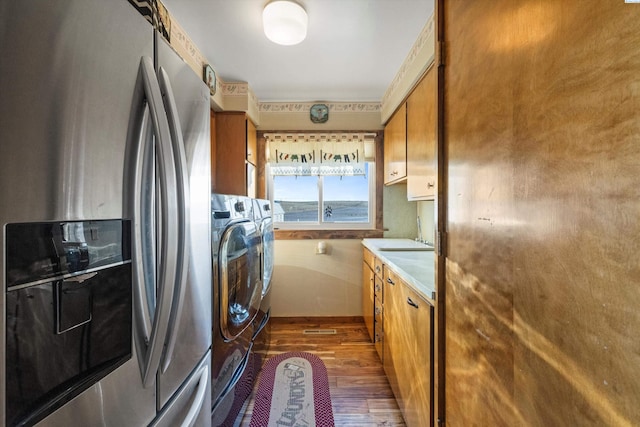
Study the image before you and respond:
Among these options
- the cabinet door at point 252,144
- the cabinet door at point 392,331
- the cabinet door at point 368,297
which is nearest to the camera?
the cabinet door at point 392,331

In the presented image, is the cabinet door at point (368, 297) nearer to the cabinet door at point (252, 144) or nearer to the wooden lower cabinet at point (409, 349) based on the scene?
the wooden lower cabinet at point (409, 349)

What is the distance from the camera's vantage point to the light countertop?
125 centimetres

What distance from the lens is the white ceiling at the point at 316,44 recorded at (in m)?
1.62

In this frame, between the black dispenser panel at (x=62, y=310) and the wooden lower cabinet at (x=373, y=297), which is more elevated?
the black dispenser panel at (x=62, y=310)

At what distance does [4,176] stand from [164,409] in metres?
0.67

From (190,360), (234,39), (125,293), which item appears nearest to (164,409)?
(190,360)

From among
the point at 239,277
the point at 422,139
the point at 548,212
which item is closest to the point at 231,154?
the point at 239,277

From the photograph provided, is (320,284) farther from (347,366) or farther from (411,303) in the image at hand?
(411,303)

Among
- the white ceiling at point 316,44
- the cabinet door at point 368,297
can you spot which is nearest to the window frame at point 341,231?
the cabinet door at point 368,297

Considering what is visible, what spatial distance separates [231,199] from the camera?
54.9 inches

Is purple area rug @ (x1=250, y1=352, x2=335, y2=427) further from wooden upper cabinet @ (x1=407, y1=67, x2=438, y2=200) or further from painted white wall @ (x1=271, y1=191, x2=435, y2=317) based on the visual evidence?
wooden upper cabinet @ (x1=407, y1=67, x2=438, y2=200)

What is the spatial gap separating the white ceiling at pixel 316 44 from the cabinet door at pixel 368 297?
1842 millimetres

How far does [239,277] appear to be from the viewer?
1.47 metres

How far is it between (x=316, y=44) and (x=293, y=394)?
2502 millimetres
